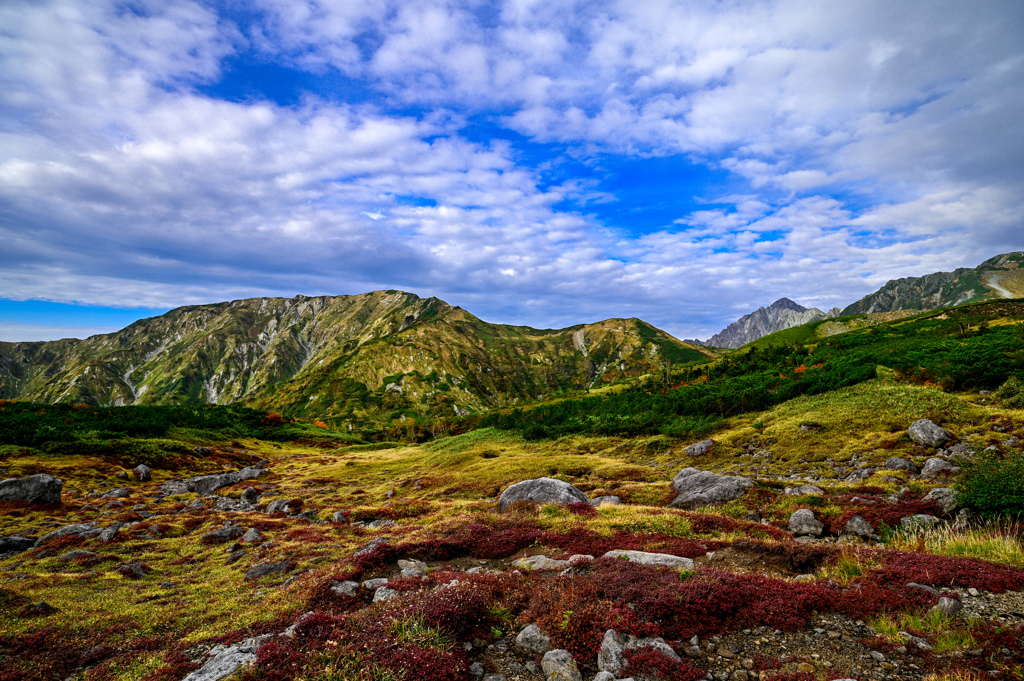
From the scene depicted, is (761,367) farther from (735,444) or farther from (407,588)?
(407,588)

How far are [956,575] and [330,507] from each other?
120ft

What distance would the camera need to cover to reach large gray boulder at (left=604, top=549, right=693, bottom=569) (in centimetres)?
1334

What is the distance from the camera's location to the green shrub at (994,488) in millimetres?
14234

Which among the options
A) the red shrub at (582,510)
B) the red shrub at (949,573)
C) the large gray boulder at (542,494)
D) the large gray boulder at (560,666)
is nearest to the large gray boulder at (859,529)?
the red shrub at (949,573)

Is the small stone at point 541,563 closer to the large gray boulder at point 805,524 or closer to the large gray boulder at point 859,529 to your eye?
the large gray boulder at point 805,524

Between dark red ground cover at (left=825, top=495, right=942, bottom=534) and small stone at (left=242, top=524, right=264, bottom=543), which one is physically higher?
dark red ground cover at (left=825, top=495, right=942, bottom=534)

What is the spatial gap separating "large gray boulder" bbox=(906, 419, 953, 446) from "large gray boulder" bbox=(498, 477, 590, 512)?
23.8m

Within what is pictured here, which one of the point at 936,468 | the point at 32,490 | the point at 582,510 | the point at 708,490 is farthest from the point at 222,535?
the point at 936,468

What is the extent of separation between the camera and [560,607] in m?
10.5

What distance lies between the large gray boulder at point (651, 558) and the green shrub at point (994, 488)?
11.5 metres

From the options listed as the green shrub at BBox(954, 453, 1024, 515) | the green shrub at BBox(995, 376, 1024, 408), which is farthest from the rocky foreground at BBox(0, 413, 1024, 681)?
the green shrub at BBox(995, 376, 1024, 408)

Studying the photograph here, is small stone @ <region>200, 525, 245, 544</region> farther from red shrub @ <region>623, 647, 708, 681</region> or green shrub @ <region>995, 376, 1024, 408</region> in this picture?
green shrub @ <region>995, 376, 1024, 408</region>

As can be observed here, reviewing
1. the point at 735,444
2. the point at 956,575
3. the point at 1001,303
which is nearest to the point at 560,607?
the point at 956,575

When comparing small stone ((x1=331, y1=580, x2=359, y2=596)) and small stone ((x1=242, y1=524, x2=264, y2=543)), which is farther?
small stone ((x1=242, y1=524, x2=264, y2=543))
